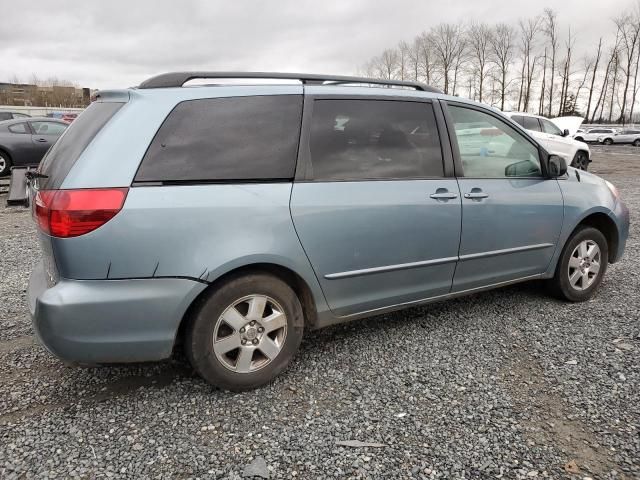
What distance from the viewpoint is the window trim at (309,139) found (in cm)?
284

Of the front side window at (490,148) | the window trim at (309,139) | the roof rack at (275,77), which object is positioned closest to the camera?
the roof rack at (275,77)

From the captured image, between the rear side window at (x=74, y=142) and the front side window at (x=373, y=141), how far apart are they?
44.5 inches

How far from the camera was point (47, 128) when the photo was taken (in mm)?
12031

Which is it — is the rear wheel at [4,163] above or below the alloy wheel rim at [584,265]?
above

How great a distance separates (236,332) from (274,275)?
372mm

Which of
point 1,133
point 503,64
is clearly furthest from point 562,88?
point 1,133

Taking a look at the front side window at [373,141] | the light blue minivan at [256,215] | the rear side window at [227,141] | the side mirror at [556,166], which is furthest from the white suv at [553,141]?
the rear side window at [227,141]

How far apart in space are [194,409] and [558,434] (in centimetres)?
184

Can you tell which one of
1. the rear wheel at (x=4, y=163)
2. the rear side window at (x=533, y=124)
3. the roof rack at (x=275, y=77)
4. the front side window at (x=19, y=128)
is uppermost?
the rear side window at (x=533, y=124)

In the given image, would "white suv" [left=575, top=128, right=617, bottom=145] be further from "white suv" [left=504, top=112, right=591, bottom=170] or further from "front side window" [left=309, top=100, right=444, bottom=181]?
"front side window" [left=309, top=100, right=444, bottom=181]

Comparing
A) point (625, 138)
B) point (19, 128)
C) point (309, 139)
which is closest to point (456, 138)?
point (309, 139)

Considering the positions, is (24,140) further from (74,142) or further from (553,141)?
(553,141)

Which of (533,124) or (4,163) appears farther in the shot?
(533,124)

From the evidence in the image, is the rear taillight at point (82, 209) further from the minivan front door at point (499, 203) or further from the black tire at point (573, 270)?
the black tire at point (573, 270)
